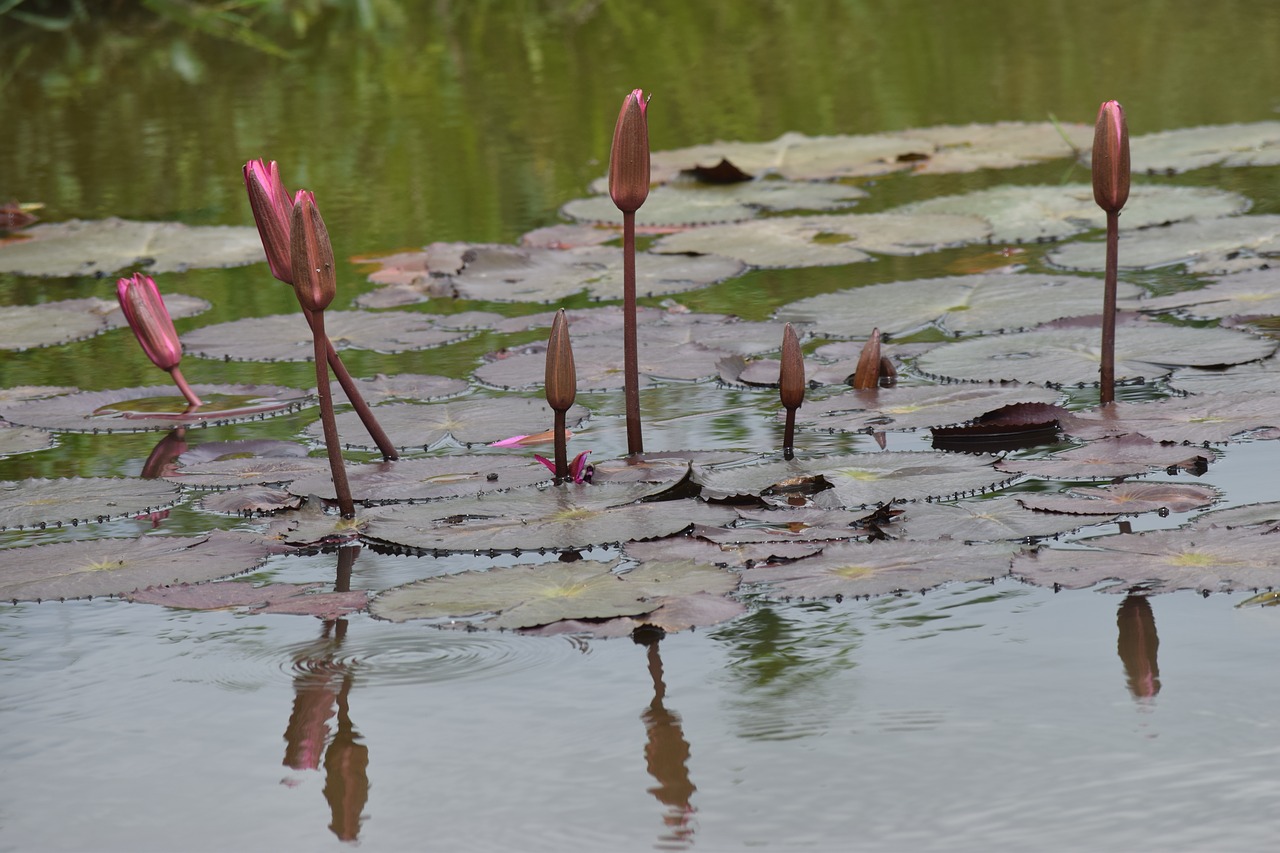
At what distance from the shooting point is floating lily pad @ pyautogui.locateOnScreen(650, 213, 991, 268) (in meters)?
3.76

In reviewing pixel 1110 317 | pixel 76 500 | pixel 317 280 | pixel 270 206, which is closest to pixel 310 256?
pixel 317 280

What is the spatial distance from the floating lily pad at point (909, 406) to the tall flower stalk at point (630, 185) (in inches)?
11.7

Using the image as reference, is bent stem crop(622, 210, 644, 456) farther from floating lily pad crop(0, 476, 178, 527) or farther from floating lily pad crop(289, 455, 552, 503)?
floating lily pad crop(0, 476, 178, 527)

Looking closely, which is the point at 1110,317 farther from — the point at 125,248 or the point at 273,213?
the point at 125,248

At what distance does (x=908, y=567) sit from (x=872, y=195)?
2.99 metres

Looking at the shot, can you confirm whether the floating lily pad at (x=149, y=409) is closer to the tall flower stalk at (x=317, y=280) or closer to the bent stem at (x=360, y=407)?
the bent stem at (x=360, y=407)

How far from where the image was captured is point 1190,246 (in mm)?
3494

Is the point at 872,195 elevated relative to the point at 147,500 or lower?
elevated

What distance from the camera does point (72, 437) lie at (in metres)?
2.69

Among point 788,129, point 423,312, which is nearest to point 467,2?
point 788,129

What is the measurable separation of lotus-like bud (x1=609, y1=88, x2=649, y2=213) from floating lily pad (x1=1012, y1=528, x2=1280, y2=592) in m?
0.73

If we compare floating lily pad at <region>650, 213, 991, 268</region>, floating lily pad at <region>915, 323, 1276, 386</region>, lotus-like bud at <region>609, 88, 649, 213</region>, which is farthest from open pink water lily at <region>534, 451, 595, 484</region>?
floating lily pad at <region>650, 213, 991, 268</region>

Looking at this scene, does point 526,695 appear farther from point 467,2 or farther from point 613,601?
point 467,2

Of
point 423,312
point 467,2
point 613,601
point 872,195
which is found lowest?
point 613,601
